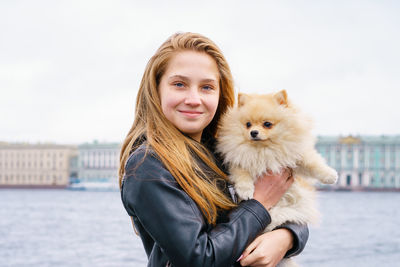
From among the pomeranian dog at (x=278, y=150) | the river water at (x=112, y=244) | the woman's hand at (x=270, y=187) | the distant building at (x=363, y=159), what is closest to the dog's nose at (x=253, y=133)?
the pomeranian dog at (x=278, y=150)

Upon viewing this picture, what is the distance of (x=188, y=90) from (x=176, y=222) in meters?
0.45

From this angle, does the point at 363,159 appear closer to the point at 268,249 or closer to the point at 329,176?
the point at 329,176

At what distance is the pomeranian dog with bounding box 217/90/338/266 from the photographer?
5.39 ft

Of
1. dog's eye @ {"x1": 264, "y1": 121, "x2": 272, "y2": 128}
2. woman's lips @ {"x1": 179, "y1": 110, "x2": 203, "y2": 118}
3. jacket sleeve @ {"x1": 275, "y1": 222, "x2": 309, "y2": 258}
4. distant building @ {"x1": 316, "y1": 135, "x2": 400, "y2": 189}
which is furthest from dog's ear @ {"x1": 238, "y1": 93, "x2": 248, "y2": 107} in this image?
distant building @ {"x1": 316, "y1": 135, "x2": 400, "y2": 189}

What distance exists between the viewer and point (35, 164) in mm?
58344

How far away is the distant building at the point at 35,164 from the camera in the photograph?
191 ft

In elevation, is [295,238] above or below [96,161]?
above

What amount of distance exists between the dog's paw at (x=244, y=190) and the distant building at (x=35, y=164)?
59.1m

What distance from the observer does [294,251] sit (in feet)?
5.10

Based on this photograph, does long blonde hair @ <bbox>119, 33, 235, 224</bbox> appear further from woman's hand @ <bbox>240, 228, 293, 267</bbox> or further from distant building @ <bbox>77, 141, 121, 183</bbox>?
distant building @ <bbox>77, 141, 121, 183</bbox>

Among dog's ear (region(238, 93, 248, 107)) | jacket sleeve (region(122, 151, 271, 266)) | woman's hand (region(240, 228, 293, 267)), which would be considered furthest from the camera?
dog's ear (region(238, 93, 248, 107))

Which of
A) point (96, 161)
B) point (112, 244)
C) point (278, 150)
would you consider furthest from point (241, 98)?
point (96, 161)

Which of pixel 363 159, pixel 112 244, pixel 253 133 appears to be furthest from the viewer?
pixel 363 159

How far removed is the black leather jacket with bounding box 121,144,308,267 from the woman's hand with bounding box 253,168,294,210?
0.15 meters
